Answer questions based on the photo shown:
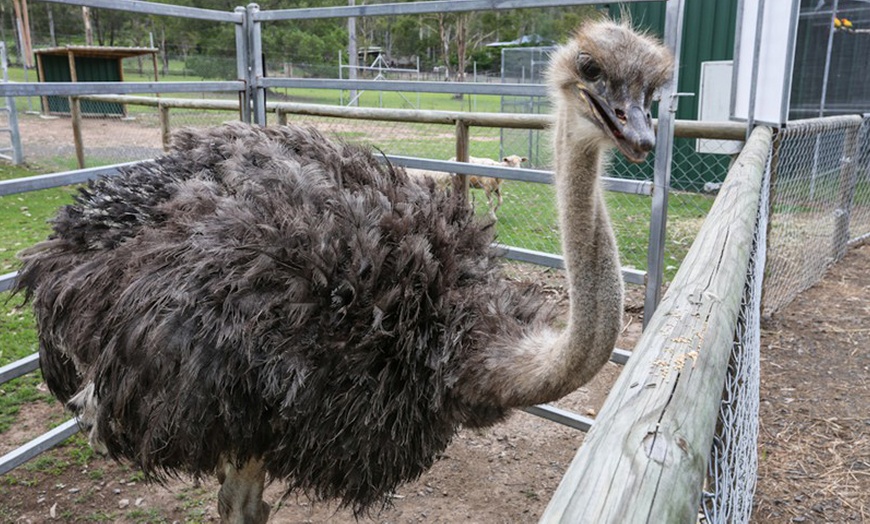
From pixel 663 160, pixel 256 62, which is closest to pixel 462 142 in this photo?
pixel 256 62

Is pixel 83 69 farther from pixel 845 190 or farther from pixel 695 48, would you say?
pixel 845 190

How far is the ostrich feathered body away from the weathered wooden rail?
2.87ft

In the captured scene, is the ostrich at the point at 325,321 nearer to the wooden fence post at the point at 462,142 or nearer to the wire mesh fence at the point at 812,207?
the wooden fence post at the point at 462,142

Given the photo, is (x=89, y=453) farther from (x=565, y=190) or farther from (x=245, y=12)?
(x=565, y=190)

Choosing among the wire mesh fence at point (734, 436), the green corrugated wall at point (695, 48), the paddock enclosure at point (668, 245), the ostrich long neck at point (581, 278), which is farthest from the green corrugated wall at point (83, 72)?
the wire mesh fence at point (734, 436)

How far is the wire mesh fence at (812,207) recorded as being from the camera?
495cm

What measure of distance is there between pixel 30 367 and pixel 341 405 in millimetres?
1505

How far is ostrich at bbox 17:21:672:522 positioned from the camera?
186cm

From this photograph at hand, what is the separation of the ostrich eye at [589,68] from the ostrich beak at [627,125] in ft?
0.11

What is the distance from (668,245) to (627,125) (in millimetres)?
4944

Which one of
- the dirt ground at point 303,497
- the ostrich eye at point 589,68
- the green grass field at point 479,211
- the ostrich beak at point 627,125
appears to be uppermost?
the ostrich eye at point 589,68

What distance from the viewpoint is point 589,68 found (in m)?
1.75

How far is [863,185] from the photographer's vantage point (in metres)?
7.07

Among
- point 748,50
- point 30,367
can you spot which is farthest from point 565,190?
point 748,50
